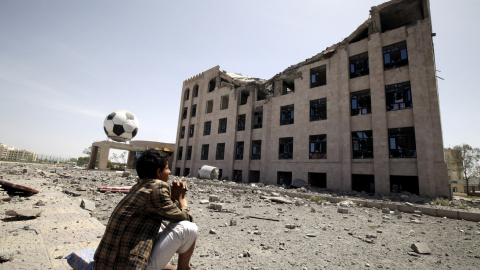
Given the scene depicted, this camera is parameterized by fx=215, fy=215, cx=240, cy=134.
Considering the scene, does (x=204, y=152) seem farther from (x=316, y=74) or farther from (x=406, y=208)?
(x=406, y=208)

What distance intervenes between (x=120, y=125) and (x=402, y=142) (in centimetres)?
2554

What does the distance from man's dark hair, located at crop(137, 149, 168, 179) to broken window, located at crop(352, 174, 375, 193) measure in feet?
52.0

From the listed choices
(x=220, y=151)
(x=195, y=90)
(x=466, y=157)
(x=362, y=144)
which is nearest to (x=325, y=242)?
(x=362, y=144)

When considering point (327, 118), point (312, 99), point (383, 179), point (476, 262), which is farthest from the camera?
point (312, 99)

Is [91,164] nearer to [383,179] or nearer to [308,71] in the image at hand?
[308,71]

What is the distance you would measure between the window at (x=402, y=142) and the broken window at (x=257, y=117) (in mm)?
11365

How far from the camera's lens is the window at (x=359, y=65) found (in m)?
15.9

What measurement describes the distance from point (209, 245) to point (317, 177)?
15.2 metres

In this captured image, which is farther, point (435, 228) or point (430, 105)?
point (430, 105)

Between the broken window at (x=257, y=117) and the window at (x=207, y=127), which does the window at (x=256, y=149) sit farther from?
the window at (x=207, y=127)

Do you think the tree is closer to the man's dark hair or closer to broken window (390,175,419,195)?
broken window (390,175,419,195)

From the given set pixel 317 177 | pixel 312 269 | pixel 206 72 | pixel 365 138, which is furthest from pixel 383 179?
pixel 206 72

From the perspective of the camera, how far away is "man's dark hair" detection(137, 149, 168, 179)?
85.4 inches

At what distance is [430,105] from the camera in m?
12.4
